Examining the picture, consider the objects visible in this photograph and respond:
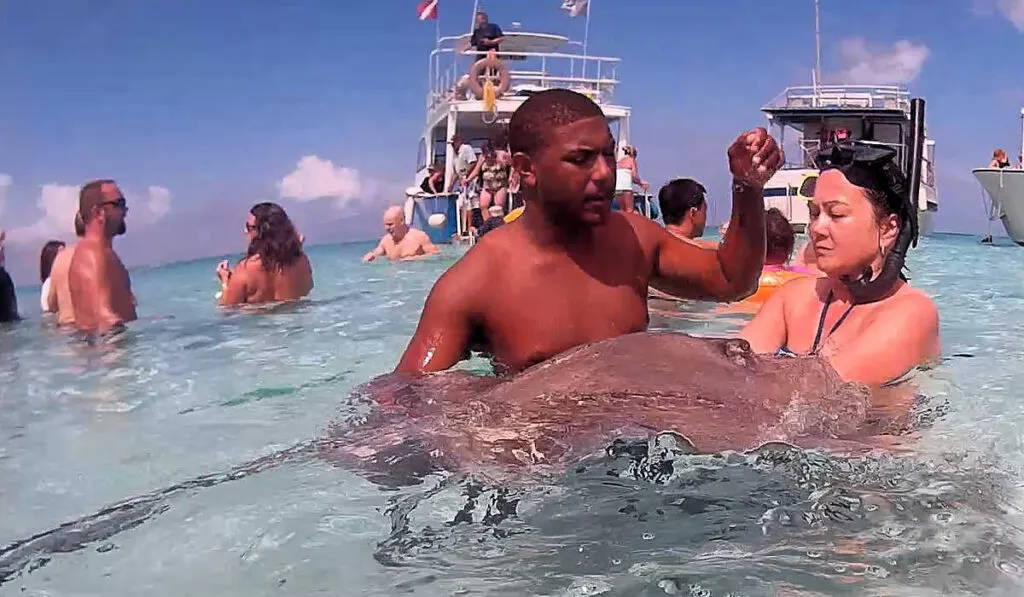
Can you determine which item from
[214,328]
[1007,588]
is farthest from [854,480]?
[214,328]

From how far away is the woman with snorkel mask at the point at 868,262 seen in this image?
3043 millimetres

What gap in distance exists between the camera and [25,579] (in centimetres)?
190

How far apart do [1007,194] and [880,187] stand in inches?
786

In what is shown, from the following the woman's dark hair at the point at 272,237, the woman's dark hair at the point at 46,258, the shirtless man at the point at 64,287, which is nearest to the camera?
the shirtless man at the point at 64,287

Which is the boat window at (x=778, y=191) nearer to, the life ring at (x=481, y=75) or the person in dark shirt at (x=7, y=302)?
the life ring at (x=481, y=75)

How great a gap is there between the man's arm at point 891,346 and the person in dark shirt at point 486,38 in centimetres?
1850

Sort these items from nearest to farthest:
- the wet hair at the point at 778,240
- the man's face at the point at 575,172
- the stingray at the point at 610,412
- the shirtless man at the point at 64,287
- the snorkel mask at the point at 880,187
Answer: the stingray at the point at 610,412
the man's face at the point at 575,172
the snorkel mask at the point at 880,187
the wet hair at the point at 778,240
the shirtless man at the point at 64,287

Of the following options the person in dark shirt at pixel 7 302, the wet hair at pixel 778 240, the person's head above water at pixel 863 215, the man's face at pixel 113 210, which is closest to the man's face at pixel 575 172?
the person's head above water at pixel 863 215

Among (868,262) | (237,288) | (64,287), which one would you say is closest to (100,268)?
(64,287)

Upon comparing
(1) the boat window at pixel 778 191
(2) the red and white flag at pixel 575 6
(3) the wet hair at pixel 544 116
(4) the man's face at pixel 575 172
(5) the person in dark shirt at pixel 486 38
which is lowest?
(4) the man's face at pixel 575 172

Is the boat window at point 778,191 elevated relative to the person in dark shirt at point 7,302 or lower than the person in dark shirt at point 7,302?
elevated

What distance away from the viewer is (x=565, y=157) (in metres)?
2.50

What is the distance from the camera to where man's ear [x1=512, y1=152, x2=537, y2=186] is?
8.49ft

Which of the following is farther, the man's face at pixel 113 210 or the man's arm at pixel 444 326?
the man's face at pixel 113 210
